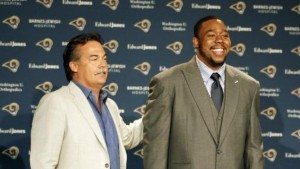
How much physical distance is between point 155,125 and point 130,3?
6.17 ft

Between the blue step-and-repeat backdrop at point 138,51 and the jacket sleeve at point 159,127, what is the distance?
61.1 inches

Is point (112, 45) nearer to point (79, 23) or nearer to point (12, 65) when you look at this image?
point (79, 23)

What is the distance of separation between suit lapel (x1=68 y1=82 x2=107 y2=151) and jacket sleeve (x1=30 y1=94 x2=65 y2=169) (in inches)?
4.6

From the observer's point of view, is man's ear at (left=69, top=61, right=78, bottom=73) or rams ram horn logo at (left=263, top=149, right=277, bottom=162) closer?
man's ear at (left=69, top=61, right=78, bottom=73)

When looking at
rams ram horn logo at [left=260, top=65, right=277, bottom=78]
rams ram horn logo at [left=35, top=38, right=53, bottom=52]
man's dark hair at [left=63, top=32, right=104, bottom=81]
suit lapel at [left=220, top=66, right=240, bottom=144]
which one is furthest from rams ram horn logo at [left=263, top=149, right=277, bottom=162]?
man's dark hair at [left=63, top=32, right=104, bottom=81]

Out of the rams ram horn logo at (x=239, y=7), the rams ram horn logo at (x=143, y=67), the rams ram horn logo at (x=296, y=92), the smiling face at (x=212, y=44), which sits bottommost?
the rams ram horn logo at (x=296, y=92)

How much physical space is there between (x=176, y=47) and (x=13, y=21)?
4.73 feet

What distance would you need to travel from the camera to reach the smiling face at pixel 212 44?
3264 millimetres

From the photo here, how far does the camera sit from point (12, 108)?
4590 mm

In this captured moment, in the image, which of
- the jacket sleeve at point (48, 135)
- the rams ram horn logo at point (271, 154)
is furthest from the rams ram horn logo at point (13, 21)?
the rams ram horn logo at point (271, 154)

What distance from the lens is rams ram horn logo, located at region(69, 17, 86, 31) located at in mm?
4691

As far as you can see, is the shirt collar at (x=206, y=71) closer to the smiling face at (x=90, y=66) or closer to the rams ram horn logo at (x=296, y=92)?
the smiling face at (x=90, y=66)

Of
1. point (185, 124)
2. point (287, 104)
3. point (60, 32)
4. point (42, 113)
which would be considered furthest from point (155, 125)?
point (287, 104)

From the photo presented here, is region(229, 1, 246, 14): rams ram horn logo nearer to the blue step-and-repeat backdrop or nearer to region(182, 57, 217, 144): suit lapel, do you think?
the blue step-and-repeat backdrop
